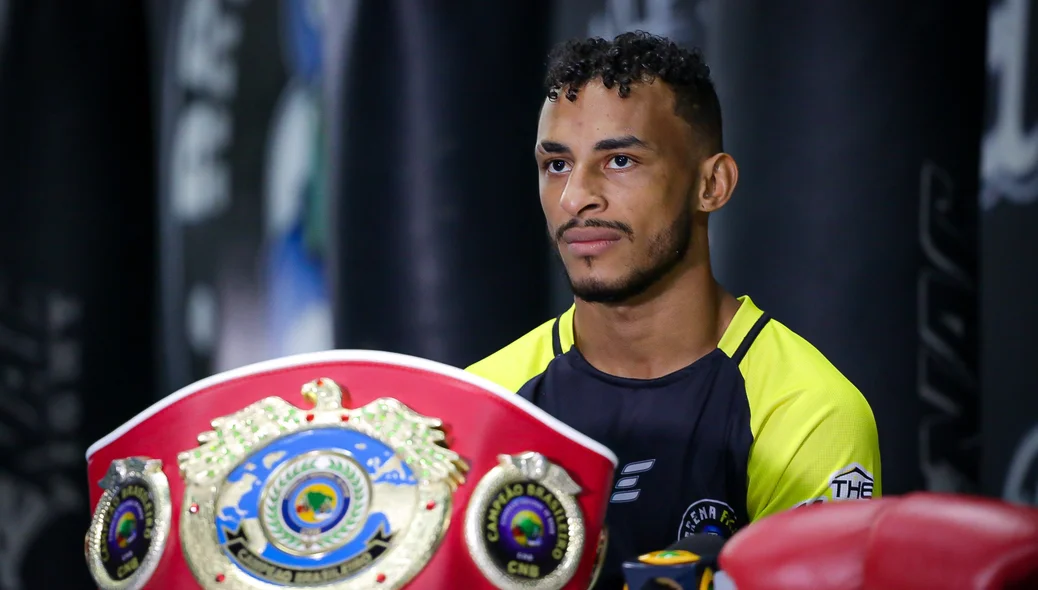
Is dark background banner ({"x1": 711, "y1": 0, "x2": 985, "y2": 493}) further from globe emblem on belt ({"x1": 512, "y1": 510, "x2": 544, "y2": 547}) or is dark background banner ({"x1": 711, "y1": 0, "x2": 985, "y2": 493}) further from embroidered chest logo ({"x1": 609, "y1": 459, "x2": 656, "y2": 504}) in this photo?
globe emblem on belt ({"x1": 512, "y1": 510, "x2": 544, "y2": 547})

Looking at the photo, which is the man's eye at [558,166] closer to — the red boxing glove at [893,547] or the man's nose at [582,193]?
the man's nose at [582,193]

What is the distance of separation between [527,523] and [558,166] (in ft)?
1.38

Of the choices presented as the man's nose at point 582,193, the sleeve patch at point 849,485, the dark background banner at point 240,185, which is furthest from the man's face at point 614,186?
the dark background banner at point 240,185

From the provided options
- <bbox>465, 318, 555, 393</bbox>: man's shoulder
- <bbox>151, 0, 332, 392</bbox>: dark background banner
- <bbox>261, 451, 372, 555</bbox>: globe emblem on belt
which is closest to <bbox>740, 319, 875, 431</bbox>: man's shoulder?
<bbox>465, 318, 555, 393</bbox>: man's shoulder

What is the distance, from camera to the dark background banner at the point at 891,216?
1253 millimetres

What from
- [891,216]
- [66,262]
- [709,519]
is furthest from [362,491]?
[66,262]

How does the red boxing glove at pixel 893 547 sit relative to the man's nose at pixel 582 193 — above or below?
below

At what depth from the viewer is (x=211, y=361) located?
69.2 inches

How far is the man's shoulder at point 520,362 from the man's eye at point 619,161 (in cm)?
23

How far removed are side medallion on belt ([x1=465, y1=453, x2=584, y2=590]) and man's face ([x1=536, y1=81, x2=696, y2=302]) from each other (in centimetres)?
34

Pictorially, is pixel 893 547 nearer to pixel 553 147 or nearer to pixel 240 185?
pixel 553 147

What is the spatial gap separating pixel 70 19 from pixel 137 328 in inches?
20.1

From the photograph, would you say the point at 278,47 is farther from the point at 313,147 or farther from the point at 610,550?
the point at 610,550

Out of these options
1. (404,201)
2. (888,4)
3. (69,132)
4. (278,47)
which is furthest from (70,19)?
(888,4)
